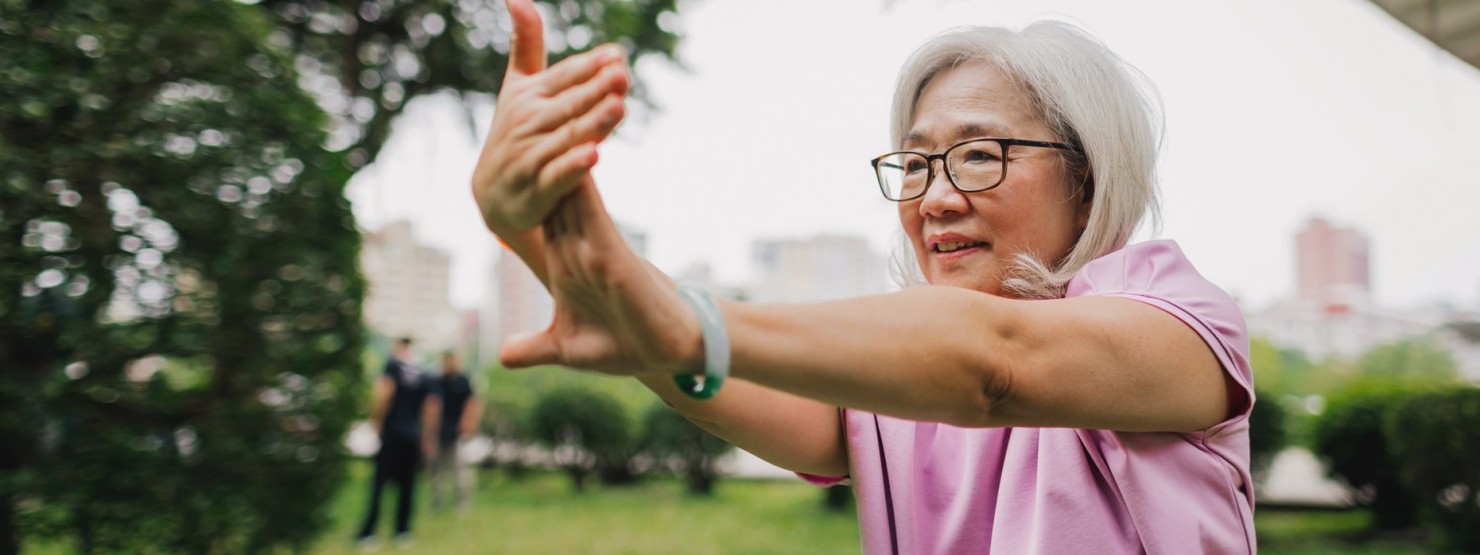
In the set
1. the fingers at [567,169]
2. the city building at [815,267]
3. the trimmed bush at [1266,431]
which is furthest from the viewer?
the city building at [815,267]

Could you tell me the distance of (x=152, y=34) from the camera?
4410 mm

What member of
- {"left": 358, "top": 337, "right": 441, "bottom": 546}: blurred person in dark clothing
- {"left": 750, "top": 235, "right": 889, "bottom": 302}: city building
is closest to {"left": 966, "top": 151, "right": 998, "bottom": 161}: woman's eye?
{"left": 358, "top": 337, "right": 441, "bottom": 546}: blurred person in dark clothing

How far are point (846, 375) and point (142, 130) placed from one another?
4533 millimetres

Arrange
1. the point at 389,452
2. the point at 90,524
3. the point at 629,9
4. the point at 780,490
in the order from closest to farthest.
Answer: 1. the point at 90,524
2. the point at 389,452
3. the point at 629,9
4. the point at 780,490

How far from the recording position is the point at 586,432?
1205cm

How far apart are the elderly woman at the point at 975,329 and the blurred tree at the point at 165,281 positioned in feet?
13.2

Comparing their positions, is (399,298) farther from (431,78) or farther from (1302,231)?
(1302,231)

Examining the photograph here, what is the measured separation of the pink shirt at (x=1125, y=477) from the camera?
1.15m

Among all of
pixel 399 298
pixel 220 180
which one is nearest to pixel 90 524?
pixel 220 180

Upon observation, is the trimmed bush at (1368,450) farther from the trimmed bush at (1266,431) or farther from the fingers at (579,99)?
the fingers at (579,99)

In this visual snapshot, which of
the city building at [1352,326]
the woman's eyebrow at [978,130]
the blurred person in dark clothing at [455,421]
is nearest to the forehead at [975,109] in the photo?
the woman's eyebrow at [978,130]

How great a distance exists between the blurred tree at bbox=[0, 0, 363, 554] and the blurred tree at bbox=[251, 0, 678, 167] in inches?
173

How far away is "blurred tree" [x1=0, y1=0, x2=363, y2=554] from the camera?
13.5 feet

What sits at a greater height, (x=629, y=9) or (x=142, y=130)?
(x=629, y=9)
